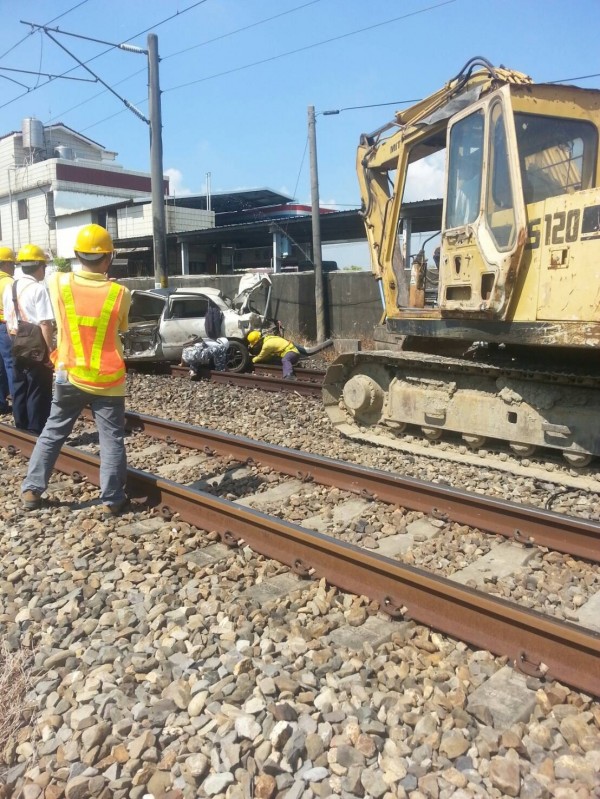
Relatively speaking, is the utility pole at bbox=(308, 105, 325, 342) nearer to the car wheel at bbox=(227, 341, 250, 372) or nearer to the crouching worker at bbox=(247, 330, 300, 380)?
the crouching worker at bbox=(247, 330, 300, 380)

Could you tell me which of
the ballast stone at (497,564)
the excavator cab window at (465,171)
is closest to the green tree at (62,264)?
the excavator cab window at (465,171)

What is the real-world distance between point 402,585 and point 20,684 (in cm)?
192

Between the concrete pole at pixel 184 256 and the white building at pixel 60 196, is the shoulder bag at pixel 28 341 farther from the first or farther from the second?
the white building at pixel 60 196

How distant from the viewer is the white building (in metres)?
36.5

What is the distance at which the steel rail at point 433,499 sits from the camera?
4.31 metres

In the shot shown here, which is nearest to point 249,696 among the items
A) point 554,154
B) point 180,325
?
point 554,154

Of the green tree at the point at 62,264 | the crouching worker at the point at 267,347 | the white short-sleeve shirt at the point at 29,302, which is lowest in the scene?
the crouching worker at the point at 267,347

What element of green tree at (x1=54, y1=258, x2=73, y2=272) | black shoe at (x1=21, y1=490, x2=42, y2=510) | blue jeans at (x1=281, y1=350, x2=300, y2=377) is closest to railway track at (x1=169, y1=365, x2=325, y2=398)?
blue jeans at (x1=281, y1=350, x2=300, y2=377)

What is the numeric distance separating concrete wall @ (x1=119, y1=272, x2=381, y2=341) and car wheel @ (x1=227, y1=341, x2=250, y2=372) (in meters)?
4.22

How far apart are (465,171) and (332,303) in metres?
A: 11.4

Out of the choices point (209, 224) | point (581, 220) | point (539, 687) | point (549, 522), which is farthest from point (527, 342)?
point (209, 224)

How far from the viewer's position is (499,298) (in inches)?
219

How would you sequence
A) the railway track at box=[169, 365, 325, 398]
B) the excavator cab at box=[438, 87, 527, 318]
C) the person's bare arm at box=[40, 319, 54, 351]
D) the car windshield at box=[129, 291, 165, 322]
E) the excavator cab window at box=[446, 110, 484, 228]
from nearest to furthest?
the excavator cab at box=[438, 87, 527, 318], the excavator cab window at box=[446, 110, 484, 228], the person's bare arm at box=[40, 319, 54, 351], the railway track at box=[169, 365, 325, 398], the car windshield at box=[129, 291, 165, 322]

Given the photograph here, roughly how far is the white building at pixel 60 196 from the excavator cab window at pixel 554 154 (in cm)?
3069
